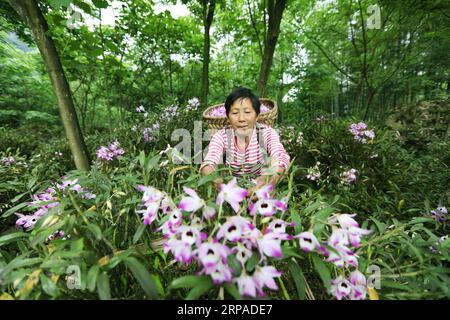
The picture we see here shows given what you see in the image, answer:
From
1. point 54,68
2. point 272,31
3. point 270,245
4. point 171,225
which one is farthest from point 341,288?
point 272,31

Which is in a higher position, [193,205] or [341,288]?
[193,205]

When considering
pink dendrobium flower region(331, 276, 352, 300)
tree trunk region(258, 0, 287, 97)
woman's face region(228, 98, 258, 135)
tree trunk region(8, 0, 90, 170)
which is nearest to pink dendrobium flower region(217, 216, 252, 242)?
pink dendrobium flower region(331, 276, 352, 300)

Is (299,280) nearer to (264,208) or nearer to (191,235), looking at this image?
(264,208)

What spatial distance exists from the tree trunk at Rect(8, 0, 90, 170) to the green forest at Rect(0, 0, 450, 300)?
0.4 inches

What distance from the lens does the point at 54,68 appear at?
1808 mm

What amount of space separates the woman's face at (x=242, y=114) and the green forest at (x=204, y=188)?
0.28 feet

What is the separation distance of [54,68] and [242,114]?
1.46m

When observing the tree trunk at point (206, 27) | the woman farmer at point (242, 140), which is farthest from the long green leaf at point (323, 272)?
the tree trunk at point (206, 27)

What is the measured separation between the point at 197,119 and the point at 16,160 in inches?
79.8

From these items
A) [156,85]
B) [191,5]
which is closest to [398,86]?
[191,5]

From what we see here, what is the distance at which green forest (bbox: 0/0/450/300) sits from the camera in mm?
634

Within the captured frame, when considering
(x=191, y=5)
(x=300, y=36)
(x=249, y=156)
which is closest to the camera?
(x=249, y=156)
